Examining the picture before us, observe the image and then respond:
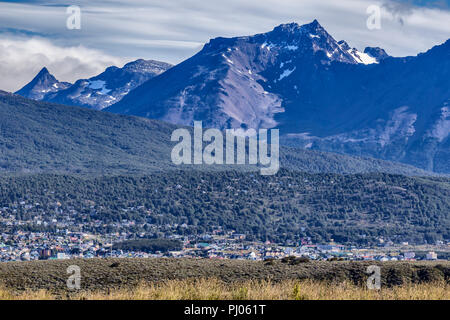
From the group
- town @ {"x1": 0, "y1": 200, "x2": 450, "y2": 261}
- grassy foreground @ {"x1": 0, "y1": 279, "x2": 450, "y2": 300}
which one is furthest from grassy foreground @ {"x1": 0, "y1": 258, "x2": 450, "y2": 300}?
town @ {"x1": 0, "y1": 200, "x2": 450, "y2": 261}

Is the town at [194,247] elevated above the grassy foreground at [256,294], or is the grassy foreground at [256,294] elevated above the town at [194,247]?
the grassy foreground at [256,294]

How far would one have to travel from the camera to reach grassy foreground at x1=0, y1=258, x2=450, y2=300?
36.5 metres

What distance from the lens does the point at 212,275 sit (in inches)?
1587

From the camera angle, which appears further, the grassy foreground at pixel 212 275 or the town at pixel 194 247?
the town at pixel 194 247

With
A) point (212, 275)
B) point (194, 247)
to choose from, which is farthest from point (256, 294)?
point (194, 247)

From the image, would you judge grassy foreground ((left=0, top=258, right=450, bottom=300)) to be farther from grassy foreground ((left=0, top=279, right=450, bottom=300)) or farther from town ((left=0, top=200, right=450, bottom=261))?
town ((left=0, top=200, right=450, bottom=261))

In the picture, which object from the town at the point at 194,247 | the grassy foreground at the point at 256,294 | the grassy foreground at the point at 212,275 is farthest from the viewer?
the town at the point at 194,247

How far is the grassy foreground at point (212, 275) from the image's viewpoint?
3647 cm

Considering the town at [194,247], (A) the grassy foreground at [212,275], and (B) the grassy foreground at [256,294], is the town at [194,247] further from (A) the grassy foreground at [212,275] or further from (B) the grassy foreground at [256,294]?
(B) the grassy foreground at [256,294]

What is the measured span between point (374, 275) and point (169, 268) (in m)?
10.2

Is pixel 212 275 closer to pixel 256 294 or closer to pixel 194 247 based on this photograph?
pixel 256 294

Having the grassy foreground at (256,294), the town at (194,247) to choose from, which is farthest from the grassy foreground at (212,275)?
the town at (194,247)
